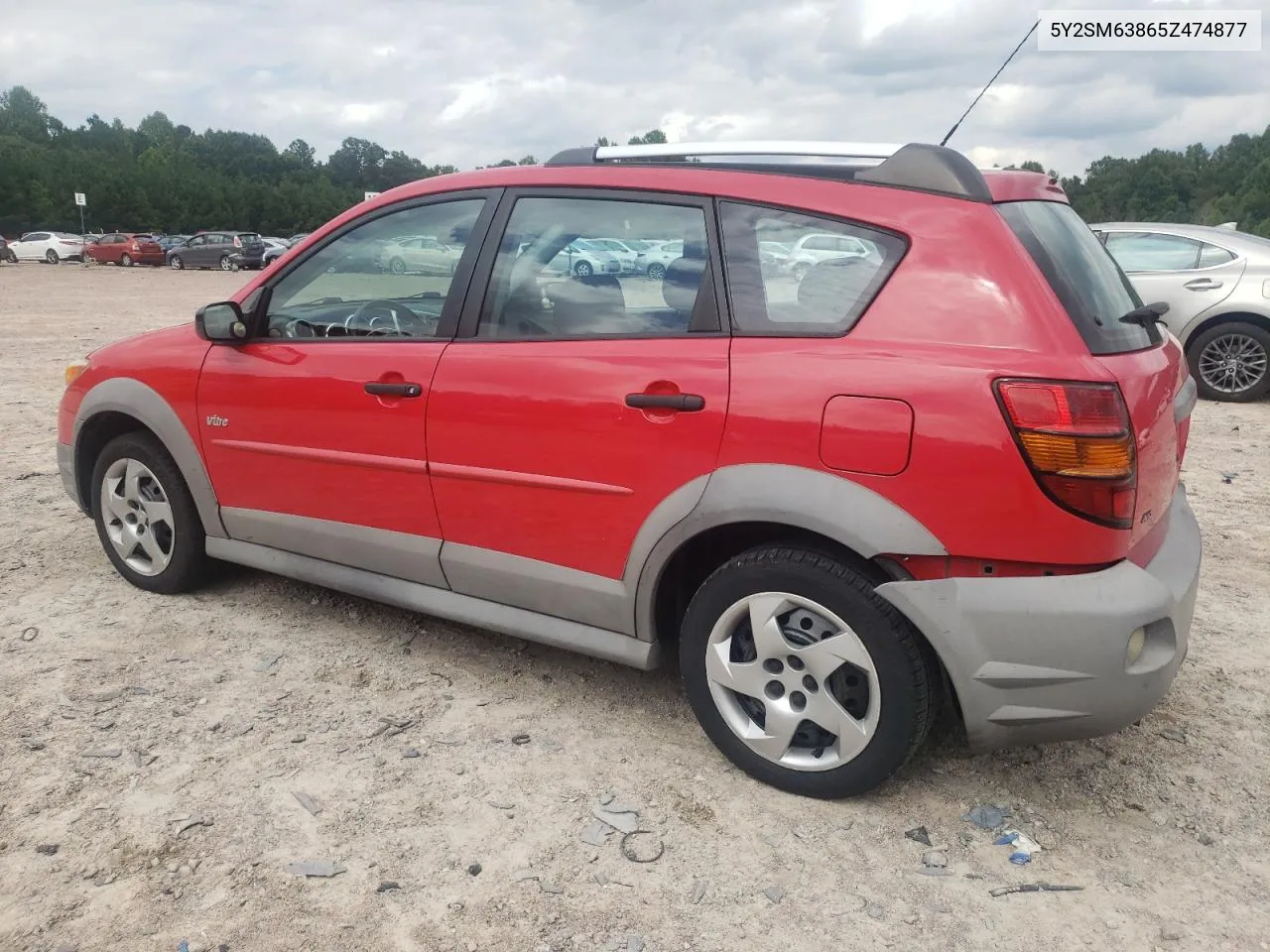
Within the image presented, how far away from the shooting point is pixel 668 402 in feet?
9.44

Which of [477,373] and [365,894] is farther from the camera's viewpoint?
[477,373]

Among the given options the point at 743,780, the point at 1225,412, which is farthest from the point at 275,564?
the point at 1225,412

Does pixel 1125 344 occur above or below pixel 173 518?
above

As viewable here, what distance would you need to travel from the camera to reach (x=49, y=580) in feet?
15.0

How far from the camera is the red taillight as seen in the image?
2.44 meters

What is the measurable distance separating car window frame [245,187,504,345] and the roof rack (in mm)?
302

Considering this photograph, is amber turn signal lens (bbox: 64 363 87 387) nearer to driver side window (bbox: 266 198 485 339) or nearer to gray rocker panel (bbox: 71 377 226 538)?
gray rocker panel (bbox: 71 377 226 538)

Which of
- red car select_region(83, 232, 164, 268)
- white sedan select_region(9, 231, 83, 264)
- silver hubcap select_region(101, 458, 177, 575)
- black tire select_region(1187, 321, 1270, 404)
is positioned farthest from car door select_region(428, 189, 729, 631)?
white sedan select_region(9, 231, 83, 264)

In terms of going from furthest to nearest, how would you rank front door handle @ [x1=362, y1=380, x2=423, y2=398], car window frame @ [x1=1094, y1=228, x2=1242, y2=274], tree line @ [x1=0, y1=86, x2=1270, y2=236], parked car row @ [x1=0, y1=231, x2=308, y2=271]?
tree line @ [x1=0, y1=86, x2=1270, y2=236] → parked car row @ [x1=0, y1=231, x2=308, y2=271] → car window frame @ [x1=1094, y1=228, x2=1242, y2=274] → front door handle @ [x1=362, y1=380, x2=423, y2=398]

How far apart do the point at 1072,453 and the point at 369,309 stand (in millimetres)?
2458

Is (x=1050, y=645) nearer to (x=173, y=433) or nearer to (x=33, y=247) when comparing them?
(x=173, y=433)

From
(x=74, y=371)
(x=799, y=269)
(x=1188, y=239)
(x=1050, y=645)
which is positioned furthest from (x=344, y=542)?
(x=1188, y=239)

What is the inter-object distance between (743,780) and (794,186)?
1732 mm

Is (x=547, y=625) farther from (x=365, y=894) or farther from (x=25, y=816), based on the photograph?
(x=25, y=816)
